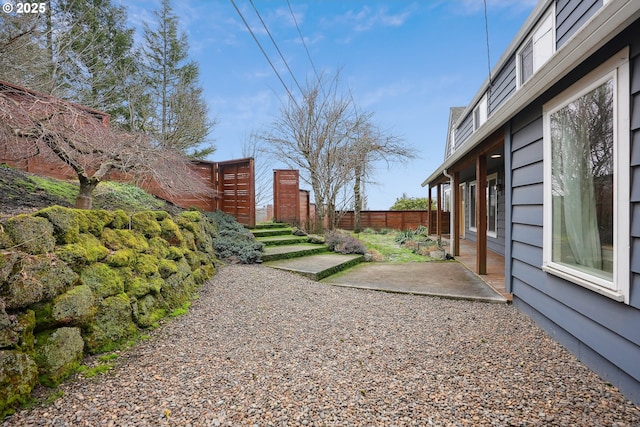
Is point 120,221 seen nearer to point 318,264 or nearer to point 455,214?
point 318,264

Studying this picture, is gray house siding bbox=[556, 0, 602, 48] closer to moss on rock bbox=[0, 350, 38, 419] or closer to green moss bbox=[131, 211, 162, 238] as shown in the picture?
green moss bbox=[131, 211, 162, 238]

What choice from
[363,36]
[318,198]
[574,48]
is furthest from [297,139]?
[574,48]

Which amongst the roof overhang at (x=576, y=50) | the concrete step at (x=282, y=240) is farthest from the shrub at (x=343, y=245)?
the roof overhang at (x=576, y=50)

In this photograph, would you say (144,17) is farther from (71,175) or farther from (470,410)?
(470,410)

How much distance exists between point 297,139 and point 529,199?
8138mm

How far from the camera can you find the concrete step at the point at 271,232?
7652 mm

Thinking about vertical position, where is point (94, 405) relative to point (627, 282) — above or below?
below

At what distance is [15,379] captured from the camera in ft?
5.43

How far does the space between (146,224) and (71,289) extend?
4.80 feet

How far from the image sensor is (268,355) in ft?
7.95

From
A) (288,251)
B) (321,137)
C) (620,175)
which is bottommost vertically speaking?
(288,251)

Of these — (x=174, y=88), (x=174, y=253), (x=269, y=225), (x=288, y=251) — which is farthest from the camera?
(x=174, y=88)

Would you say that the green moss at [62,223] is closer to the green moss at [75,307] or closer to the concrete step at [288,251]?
the green moss at [75,307]

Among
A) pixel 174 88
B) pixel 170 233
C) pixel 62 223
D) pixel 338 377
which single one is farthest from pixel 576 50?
pixel 174 88
